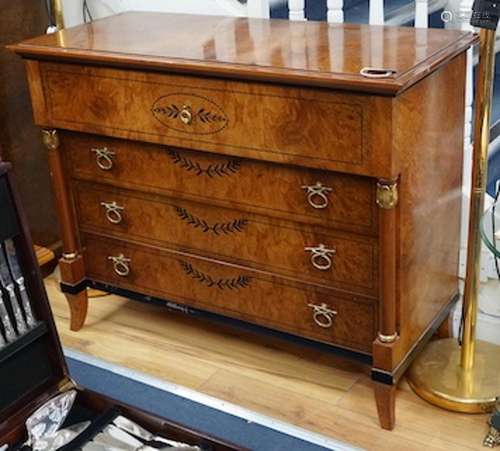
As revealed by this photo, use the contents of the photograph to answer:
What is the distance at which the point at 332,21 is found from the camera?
2.35 m

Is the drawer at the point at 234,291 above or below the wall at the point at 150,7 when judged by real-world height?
below

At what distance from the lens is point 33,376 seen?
1.63 meters

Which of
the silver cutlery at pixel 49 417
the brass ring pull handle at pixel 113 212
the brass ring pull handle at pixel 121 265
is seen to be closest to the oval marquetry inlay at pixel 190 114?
the brass ring pull handle at pixel 113 212

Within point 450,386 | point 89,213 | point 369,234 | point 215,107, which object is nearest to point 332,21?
point 215,107

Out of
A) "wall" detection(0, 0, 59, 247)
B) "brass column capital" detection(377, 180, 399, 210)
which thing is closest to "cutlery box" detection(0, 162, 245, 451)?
"brass column capital" detection(377, 180, 399, 210)

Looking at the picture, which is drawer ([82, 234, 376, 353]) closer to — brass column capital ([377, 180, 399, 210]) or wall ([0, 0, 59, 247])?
brass column capital ([377, 180, 399, 210])

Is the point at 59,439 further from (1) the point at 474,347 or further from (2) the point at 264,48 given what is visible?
(1) the point at 474,347

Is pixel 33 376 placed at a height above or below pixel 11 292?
below

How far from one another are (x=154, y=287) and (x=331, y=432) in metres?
0.63

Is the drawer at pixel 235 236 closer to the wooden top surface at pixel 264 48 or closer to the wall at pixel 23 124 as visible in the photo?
the wooden top surface at pixel 264 48

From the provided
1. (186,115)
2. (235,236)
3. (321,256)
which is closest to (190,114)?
(186,115)

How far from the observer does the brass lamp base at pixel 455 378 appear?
6.97 feet

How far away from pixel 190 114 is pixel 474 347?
924 mm

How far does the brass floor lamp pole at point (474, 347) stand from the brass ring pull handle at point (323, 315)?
315mm
